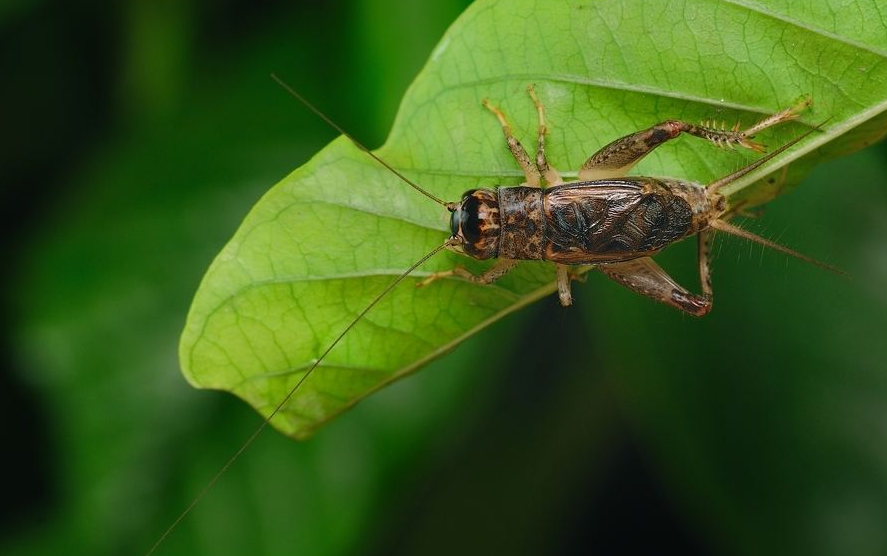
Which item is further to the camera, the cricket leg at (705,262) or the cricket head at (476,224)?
the cricket leg at (705,262)

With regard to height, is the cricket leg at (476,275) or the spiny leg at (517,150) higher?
the spiny leg at (517,150)

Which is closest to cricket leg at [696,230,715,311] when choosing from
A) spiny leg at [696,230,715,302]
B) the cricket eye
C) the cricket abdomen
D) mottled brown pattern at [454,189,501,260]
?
spiny leg at [696,230,715,302]

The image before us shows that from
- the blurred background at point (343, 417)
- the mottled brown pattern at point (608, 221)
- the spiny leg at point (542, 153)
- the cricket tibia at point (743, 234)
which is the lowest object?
the blurred background at point (343, 417)

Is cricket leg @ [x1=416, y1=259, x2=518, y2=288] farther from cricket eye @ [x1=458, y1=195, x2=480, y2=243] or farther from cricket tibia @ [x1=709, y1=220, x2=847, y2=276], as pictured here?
cricket tibia @ [x1=709, y1=220, x2=847, y2=276]

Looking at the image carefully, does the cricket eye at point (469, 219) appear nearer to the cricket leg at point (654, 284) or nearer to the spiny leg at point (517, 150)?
the spiny leg at point (517, 150)

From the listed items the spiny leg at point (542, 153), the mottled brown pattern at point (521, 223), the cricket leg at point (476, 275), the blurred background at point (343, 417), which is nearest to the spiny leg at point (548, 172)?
the spiny leg at point (542, 153)

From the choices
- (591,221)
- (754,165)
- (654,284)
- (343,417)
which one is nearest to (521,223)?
(591,221)

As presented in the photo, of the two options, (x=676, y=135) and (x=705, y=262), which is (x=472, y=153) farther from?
(x=705, y=262)
